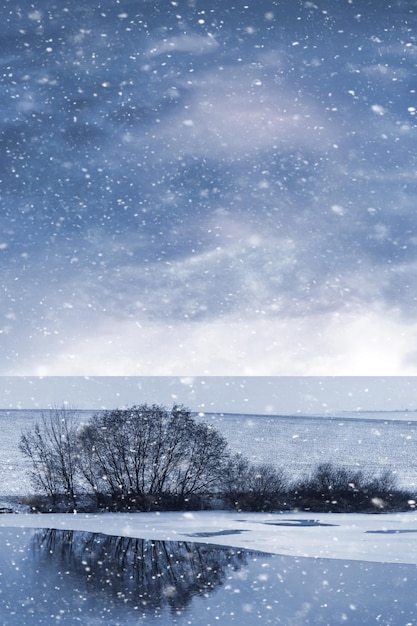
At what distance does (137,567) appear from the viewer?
17.4 meters

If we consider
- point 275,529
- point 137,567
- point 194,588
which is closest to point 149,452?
point 275,529

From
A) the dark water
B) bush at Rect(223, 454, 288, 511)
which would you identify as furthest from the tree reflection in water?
bush at Rect(223, 454, 288, 511)

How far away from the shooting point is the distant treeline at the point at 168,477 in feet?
118

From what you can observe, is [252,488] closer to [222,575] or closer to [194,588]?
[222,575]

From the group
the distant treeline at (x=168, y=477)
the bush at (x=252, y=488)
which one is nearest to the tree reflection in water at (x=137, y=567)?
the distant treeline at (x=168, y=477)

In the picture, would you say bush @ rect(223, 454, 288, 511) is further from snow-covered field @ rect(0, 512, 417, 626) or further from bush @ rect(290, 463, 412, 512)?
snow-covered field @ rect(0, 512, 417, 626)

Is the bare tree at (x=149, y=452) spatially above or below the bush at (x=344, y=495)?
above

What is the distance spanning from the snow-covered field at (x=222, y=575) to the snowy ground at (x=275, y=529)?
43 millimetres

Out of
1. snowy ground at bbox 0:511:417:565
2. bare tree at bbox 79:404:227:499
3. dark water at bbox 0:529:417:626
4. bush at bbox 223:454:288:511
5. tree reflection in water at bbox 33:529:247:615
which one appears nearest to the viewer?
dark water at bbox 0:529:417:626

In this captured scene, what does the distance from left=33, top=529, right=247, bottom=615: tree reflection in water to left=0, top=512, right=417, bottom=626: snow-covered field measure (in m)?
0.03

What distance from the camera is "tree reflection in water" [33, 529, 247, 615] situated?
45.8 feet

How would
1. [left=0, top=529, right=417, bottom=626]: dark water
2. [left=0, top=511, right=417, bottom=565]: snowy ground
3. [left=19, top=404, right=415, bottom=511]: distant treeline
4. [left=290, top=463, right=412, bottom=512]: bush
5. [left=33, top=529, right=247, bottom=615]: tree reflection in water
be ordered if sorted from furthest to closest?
[left=290, top=463, right=412, bottom=512]: bush → [left=19, top=404, right=415, bottom=511]: distant treeline → [left=0, top=511, right=417, bottom=565]: snowy ground → [left=33, top=529, right=247, bottom=615]: tree reflection in water → [left=0, top=529, right=417, bottom=626]: dark water

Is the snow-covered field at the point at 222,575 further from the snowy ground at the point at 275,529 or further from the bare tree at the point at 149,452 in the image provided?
the bare tree at the point at 149,452

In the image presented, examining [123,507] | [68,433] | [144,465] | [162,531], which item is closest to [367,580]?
[162,531]
